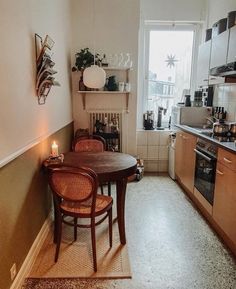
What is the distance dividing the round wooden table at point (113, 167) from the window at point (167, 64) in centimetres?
214

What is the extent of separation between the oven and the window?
1654 mm

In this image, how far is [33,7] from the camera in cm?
202

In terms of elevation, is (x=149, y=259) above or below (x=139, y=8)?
below

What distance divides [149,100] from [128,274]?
3.06m

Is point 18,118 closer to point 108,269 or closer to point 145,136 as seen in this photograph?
point 108,269

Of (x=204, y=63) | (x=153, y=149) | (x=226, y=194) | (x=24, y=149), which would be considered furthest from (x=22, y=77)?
(x=153, y=149)

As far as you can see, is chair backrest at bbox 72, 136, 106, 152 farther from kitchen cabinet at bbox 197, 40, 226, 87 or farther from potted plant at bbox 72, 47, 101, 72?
kitchen cabinet at bbox 197, 40, 226, 87

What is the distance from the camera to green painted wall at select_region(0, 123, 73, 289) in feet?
4.87

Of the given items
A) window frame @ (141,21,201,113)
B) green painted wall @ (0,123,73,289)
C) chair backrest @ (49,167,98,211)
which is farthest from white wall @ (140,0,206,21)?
chair backrest @ (49,167,98,211)

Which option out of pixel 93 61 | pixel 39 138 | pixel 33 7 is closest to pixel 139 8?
pixel 93 61

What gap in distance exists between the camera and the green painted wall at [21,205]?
1.48m

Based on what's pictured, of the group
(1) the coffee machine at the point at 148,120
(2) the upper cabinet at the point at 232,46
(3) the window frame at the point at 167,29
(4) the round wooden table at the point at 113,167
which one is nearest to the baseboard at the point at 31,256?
(4) the round wooden table at the point at 113,167

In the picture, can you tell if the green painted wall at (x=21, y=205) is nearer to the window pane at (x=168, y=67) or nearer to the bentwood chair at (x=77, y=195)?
the bentwood chair at (x=77, y=195)

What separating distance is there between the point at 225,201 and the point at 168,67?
275 cm
